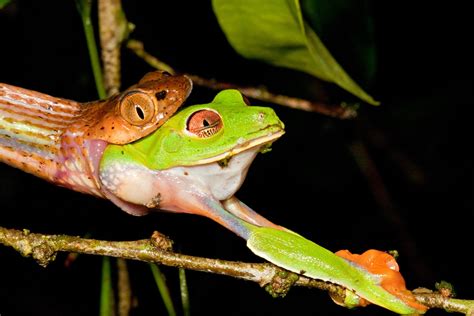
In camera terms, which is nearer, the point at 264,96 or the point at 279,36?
the point at 279,36

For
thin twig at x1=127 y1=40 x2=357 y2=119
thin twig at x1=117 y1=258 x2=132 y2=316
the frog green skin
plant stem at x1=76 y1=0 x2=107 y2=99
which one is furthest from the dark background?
the frog green skin

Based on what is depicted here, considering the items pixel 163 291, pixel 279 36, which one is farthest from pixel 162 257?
pixel 279 36

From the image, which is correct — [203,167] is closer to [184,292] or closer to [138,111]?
[138,111]

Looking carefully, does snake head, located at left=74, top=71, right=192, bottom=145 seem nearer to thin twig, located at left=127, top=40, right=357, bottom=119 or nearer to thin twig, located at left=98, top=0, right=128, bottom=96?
thin twig, located at left=98, top=0, right=128, bottom=96

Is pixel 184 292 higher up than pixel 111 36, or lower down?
lower down

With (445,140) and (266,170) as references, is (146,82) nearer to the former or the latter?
(266,170)
